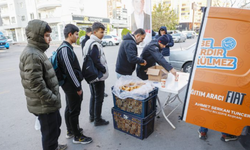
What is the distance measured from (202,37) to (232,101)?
2.68 ft

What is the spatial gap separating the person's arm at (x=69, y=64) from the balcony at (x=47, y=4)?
32.2 m

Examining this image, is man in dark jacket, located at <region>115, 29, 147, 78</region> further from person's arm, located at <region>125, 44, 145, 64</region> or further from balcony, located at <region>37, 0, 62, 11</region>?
balcony, located at <region>37, 0, 62, 11</region>

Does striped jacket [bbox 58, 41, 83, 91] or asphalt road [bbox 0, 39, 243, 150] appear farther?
asphalt road [bbox 0, 39, 243, 150]

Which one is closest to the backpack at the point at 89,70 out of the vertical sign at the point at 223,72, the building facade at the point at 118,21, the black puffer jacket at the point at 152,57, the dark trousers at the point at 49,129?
the dark trousers at the point at 49,129

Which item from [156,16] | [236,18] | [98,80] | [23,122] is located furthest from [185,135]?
[156,16]

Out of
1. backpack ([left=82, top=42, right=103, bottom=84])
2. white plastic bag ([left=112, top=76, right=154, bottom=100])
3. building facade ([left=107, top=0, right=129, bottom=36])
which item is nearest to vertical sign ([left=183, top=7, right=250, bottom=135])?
white plastic bag ([left=112, top=76, right=154, bottom=100])

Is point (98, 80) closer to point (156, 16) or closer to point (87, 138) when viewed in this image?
point (87, 138)

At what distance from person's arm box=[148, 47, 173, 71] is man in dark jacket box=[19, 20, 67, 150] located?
6.15ft

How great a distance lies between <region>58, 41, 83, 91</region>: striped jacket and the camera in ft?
7.49

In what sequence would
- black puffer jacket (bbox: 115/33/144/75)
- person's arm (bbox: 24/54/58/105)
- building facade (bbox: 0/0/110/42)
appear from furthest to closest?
1. building facade (bbox: 0/0/110/42)
2. black puffer jacket (bbox: 115/33/144/75)
3. person's arm (bbox: 24/54/58/105)

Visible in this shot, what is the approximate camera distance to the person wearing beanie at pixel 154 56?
10.3 ft

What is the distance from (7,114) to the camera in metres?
3.86

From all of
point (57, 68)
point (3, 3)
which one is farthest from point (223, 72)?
point (3, 3)

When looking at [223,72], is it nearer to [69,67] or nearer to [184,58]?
[69,67]
